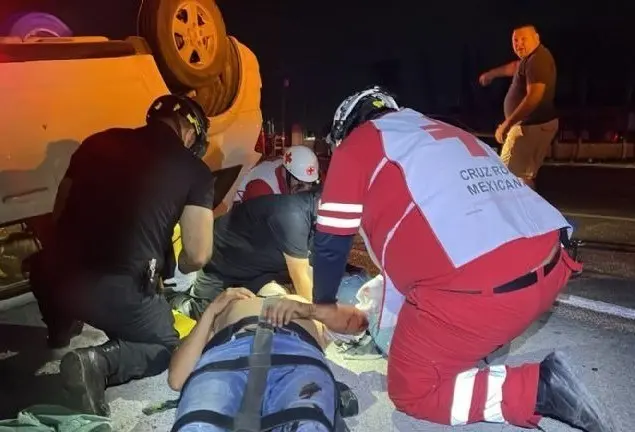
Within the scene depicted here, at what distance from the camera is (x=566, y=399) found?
2.73 metres

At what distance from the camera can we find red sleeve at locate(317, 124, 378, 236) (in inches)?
111

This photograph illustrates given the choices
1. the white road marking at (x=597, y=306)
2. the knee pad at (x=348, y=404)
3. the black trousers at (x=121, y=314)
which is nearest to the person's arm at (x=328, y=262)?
the knee pad at (x=348, y=404)

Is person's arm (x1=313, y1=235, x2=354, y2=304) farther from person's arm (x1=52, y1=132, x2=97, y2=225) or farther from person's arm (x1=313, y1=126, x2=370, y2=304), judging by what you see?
person's arm (x1=52, y1=132, x2=97, y2=225)

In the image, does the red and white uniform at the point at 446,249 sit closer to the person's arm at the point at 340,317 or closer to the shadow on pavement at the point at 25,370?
the person's arm at the point at 340,317

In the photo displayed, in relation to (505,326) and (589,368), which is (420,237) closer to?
(505,326)

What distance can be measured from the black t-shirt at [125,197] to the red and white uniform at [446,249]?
982mm

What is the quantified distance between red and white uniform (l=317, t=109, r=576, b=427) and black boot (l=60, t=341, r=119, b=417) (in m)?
1.23

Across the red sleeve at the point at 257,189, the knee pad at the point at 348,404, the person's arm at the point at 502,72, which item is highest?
the person's arm at the point at 502,72

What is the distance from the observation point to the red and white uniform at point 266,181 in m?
4.31

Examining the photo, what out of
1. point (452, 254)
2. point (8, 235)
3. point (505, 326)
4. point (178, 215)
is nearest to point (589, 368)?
point (505, 326)

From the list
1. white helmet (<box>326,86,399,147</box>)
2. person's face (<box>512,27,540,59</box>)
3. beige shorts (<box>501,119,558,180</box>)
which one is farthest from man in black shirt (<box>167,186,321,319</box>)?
person's face (<box>512,27,540,59</box>)

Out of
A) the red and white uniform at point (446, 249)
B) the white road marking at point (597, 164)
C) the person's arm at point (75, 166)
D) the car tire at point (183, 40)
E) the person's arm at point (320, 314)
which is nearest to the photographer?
the red and white uniform at point (446, 249)

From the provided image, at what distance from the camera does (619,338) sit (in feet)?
12.9

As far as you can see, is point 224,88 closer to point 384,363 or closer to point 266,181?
point 266,181
